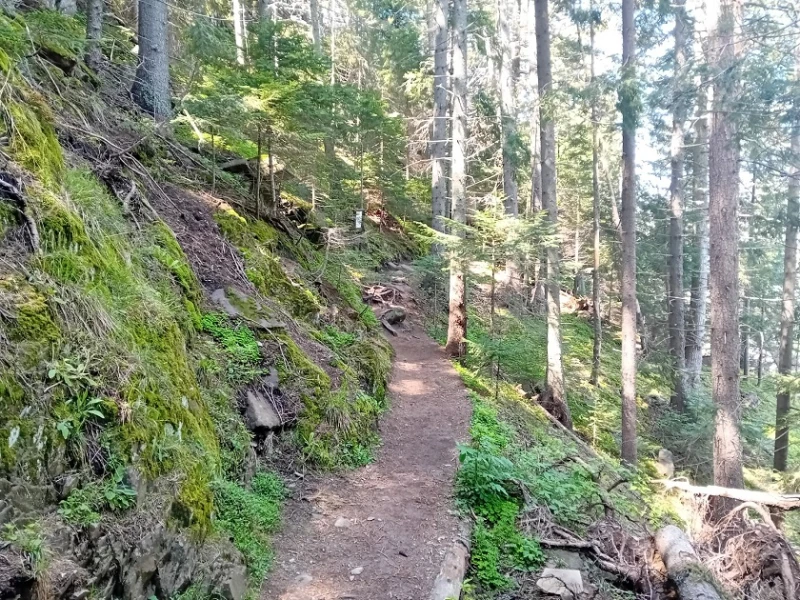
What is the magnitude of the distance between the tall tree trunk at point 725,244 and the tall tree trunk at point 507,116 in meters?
5.38

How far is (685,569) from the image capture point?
16.6 feet

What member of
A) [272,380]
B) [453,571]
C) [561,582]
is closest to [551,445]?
[561,582]

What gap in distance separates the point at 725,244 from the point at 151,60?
10.2 m

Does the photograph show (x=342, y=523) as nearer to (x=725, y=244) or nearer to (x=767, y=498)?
(x=767, y=498)

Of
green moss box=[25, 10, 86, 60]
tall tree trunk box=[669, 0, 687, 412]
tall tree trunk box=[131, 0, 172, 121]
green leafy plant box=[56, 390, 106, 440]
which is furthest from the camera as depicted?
tall tree trunk box=[669, 0, 687, 412]

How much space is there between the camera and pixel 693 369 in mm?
15500

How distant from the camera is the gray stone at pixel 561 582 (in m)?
4.56

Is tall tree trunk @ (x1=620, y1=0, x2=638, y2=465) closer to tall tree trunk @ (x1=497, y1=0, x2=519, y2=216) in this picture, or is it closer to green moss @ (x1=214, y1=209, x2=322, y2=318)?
tall tree trunk @ (x1=497, y1=0, x2=519, y2=216)

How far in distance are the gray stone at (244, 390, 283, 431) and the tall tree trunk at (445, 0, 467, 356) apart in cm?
628

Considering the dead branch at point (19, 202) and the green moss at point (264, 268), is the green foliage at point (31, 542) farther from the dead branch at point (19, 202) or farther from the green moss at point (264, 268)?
the green moss at point (264, 268)

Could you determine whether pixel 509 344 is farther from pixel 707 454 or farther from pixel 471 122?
pixel 471 122

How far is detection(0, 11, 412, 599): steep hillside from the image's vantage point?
110 inches

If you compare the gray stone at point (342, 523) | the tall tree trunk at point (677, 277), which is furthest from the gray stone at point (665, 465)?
the gray stone at point (342, 523)

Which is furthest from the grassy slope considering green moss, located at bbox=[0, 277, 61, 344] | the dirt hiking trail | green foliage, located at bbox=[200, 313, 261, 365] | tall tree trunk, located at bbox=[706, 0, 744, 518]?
green moss, located at bbox=[0, 277, 61, 344]
